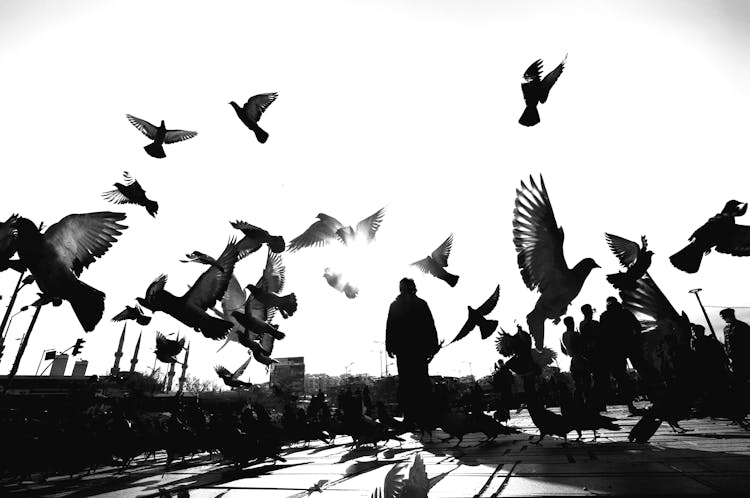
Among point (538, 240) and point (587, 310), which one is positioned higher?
point (538, 240)

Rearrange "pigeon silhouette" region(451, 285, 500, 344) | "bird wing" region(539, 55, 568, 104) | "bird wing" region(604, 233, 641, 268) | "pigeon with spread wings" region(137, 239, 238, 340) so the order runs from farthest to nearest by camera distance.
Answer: "bird wing" region(604, 233, 641, 268)
"pigeon with spread wings" region(137, 239, 238, 340)
"bird wing" region(539, 55, 568, 104)
"pigeon silhouette" region(451, 285, 500, 344)

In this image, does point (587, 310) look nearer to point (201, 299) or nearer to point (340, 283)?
point (340, 283)

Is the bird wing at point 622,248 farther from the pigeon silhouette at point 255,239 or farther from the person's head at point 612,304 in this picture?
the pigeon silhouette at point 255,239

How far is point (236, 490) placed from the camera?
3.29 metres

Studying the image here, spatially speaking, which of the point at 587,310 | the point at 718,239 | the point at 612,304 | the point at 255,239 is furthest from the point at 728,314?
the point at 255,239

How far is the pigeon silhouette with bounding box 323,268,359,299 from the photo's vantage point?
795cm

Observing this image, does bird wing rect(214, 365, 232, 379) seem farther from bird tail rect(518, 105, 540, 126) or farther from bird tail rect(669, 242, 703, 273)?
bird tail rect(669, 242, 703, 273)

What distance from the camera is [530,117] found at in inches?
200

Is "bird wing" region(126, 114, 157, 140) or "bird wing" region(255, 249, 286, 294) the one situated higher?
"bird wing" region(126, 114, 157, 140)

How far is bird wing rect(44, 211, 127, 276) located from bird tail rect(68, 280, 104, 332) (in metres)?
0.30

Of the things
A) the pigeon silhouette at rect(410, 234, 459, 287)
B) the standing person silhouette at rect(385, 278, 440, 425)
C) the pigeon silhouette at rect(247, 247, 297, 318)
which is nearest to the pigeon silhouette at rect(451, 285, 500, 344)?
the standing person silhouette at rect(385, 278, 440, 425)

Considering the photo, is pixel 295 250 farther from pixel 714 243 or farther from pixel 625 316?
pixel 714 243

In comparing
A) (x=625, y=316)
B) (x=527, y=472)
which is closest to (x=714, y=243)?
(x=625, y=316)

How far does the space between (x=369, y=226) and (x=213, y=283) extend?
3.60 meters
